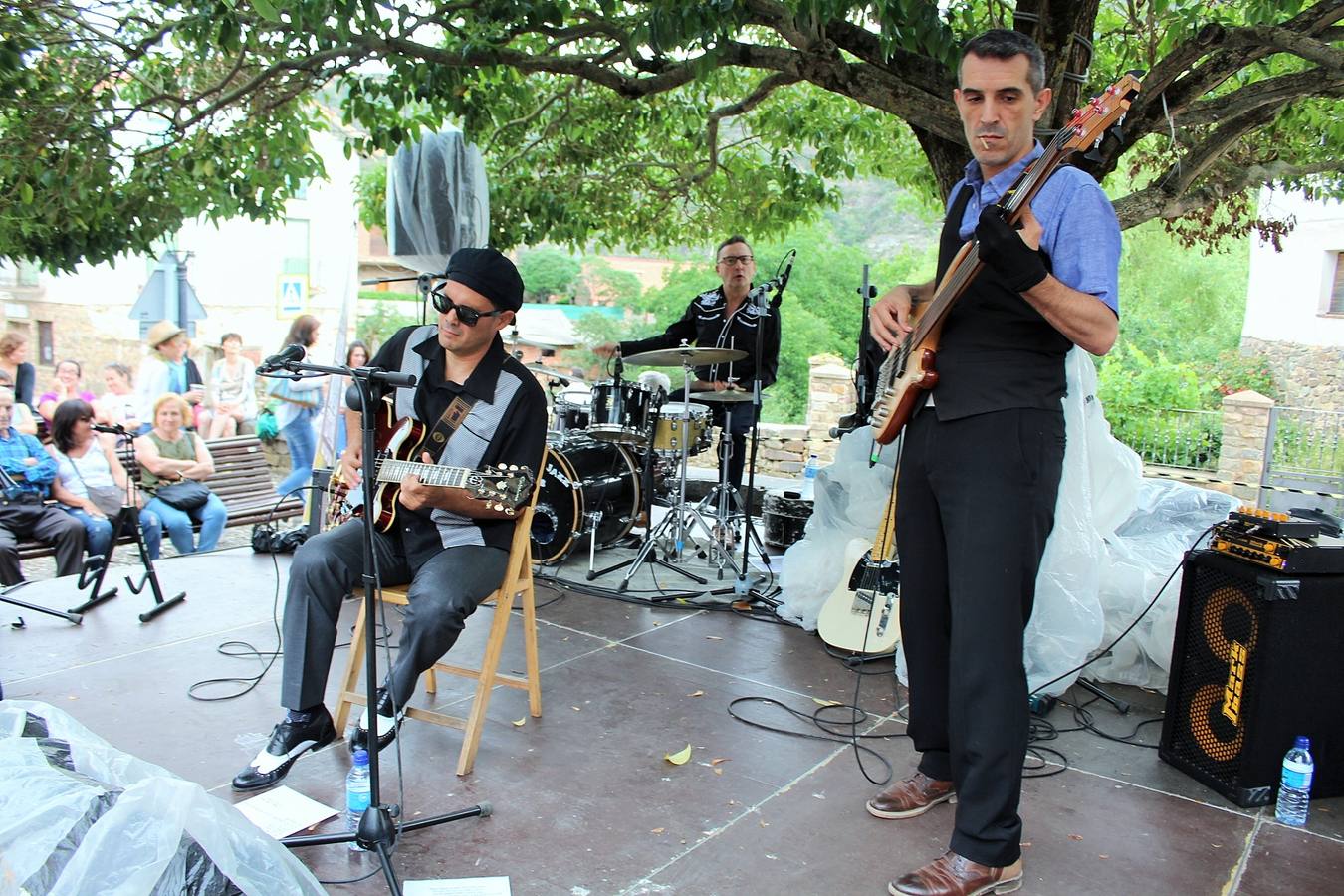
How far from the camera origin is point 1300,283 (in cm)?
2134

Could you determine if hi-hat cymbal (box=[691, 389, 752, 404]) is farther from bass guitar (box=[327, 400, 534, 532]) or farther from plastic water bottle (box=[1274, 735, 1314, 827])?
plastic water bottle (box=[1274, 735, 1314, 827])

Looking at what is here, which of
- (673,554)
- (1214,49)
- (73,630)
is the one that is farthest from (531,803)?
(1214,49)

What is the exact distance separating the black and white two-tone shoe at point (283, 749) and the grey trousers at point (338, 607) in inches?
2.7

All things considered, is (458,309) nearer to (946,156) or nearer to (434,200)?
(946,156)

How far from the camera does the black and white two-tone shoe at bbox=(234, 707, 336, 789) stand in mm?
3131

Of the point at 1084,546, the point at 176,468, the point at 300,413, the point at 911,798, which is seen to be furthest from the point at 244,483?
the point at 911,798

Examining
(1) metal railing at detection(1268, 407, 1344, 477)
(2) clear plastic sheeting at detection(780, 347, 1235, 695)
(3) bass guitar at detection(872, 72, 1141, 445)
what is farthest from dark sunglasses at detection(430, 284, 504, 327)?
(1) metal railing at detection(1268, 407, 1344, 477)

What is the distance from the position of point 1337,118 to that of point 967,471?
5541 mm

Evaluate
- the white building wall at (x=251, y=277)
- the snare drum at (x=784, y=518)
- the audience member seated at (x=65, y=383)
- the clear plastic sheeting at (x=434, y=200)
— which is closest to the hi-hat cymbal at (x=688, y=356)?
the snare drum at (x=784, y=518)

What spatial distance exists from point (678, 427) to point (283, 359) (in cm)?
400

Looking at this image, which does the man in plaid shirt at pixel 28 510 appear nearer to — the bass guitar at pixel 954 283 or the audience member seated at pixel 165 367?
the audience member seated at pixel 165 367

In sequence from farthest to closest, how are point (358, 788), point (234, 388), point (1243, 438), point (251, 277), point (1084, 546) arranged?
point (251, 277) → point (1243, 438) → point (234, 388) → point (1084, 546) → point (358, 788)

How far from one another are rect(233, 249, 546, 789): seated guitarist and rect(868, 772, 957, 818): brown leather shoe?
1409mm

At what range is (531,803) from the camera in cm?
312
